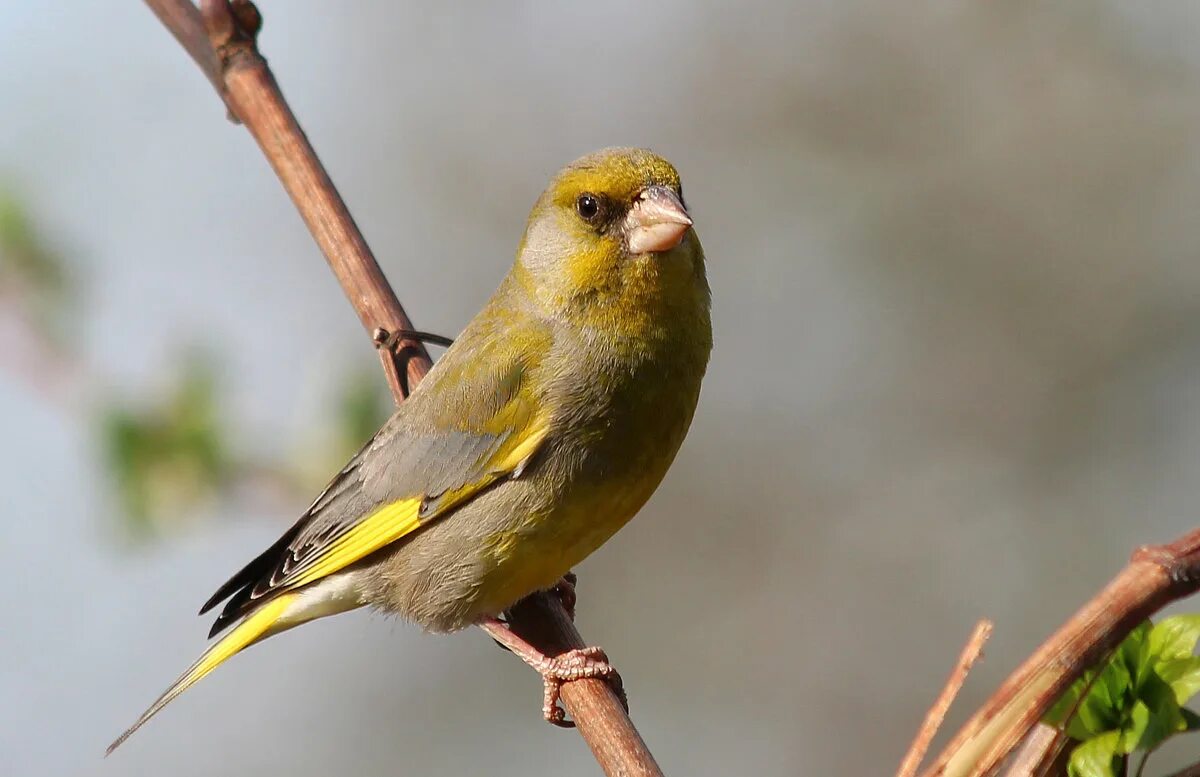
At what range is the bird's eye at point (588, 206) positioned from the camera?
3.70 metres

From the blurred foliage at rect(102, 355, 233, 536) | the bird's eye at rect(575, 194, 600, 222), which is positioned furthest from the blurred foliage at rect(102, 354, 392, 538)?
the bird's eye at rect(575, 194, 600, 222)

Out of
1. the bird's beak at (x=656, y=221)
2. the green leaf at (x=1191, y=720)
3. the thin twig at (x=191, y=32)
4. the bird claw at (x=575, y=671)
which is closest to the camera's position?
the green leaf at (x=1191, y=720)

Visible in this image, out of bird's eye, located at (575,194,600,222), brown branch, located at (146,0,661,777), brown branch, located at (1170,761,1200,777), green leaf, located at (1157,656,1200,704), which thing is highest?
brown branch, located at (146,0,661,777)

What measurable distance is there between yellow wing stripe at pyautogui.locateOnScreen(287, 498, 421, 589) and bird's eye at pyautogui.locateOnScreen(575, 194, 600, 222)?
38.8 inches

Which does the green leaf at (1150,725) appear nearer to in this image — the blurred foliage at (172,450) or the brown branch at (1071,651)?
the brown branch at (1071,651)

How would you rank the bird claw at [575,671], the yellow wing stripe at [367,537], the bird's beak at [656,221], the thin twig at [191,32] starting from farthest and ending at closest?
the yellow wing stripe at [367,537], the thin twig at [191,32], the bird's beak at [656,221], the bird claw at [575,671]

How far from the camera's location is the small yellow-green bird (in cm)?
364

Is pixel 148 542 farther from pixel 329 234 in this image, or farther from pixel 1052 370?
pixel 1052 370

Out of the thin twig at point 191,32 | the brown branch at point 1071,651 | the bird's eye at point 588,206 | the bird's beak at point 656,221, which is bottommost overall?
the brown branch at point 1071,651

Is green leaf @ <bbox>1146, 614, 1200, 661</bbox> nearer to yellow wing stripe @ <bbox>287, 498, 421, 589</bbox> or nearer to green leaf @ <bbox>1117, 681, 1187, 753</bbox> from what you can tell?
green leaf @ <bbox>1117, 681, 1187, 753</bbox>

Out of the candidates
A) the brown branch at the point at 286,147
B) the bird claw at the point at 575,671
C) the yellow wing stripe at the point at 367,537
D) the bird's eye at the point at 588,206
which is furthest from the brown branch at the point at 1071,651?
the yellow wing stripe at the point at 367,537

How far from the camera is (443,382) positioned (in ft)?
13.1

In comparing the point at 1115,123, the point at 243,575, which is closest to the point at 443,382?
the point at 243,575

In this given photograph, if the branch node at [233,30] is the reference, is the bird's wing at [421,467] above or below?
below
